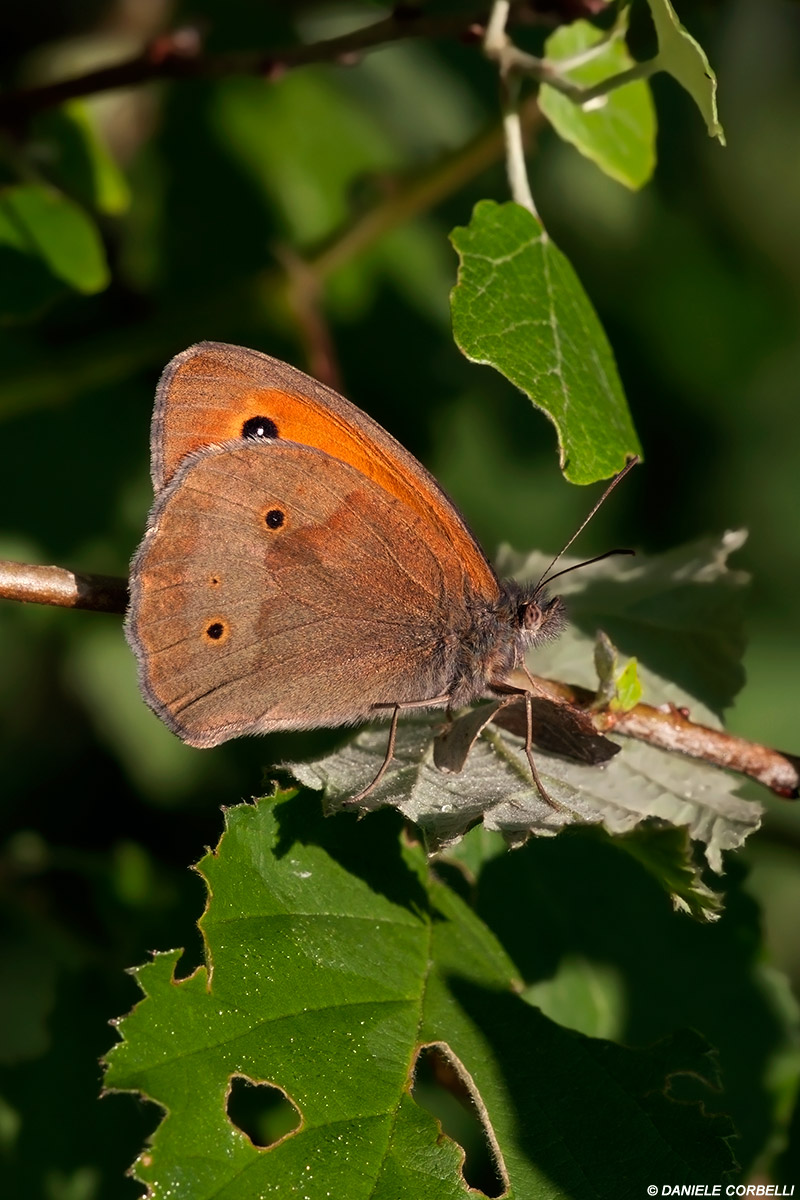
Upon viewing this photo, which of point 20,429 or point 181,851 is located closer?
point 181,851

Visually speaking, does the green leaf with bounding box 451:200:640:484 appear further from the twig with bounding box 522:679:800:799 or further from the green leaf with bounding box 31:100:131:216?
the green leaf with bounding box 31:100:131:216

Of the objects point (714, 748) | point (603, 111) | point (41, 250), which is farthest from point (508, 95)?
point (714, 748)

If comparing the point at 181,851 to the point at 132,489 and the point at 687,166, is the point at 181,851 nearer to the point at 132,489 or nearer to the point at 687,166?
the point at 132,489

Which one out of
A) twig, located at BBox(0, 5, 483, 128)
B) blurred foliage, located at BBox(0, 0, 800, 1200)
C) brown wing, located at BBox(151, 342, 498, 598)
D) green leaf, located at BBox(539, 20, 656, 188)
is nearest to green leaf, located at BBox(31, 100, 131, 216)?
blurred foliage, located at BBox(0, 0, 800, 1200)

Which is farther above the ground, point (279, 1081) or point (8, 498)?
point (279, 1081)

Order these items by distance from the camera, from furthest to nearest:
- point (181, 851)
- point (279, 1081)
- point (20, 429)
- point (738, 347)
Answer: point (738, 347)
point (20, 429)
point (181, 851)
point (279, 1081)

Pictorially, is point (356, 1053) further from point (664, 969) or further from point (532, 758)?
point (664, 969)

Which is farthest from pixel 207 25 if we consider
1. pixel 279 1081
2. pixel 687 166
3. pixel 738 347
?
pixel 279 1081
